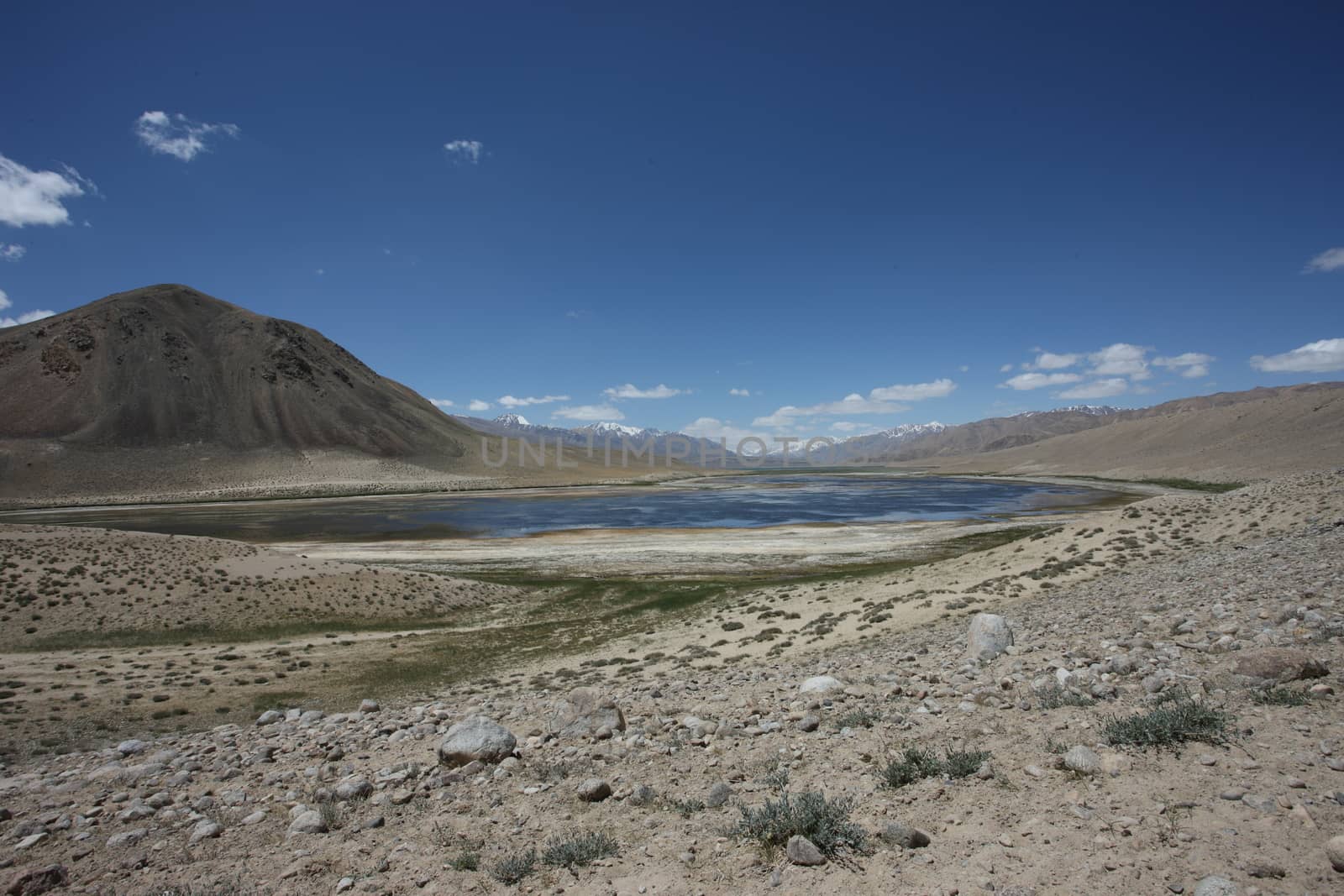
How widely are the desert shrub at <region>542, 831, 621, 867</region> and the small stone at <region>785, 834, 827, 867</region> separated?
1659 mm

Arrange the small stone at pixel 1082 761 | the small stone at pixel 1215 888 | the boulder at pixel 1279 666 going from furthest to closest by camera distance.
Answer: the boulder at pixel 1279 666
the small stone at pixel 1082 761
the small stone at pixel 1215 888

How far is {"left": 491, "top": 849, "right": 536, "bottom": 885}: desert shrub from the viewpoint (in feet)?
17.7

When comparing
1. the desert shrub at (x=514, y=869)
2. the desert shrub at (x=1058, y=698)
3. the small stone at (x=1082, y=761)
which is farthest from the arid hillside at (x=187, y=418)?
the small stone at (x=1082, y=761)

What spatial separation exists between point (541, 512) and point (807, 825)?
272 feet

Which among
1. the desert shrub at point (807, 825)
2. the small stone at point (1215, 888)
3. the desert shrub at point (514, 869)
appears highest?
the small stone at point (1215, 888)

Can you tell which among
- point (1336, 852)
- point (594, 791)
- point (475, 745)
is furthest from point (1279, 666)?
point (475, 745)

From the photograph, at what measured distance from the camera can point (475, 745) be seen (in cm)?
838

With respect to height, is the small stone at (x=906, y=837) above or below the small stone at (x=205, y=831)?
above

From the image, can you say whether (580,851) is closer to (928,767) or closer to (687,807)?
(687,807)

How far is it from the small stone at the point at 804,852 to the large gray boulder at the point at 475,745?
181 inches

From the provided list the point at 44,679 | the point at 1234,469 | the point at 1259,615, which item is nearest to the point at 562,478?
the point at 1234,469

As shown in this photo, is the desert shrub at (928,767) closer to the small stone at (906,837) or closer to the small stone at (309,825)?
the small stone at (906,837)

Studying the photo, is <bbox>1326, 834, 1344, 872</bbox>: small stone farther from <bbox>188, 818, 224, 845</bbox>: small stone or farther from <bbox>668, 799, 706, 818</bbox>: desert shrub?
<bbox>188, 818, 224, 845</bbox>: small stone

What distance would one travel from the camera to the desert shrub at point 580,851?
A: 5.58 meters
